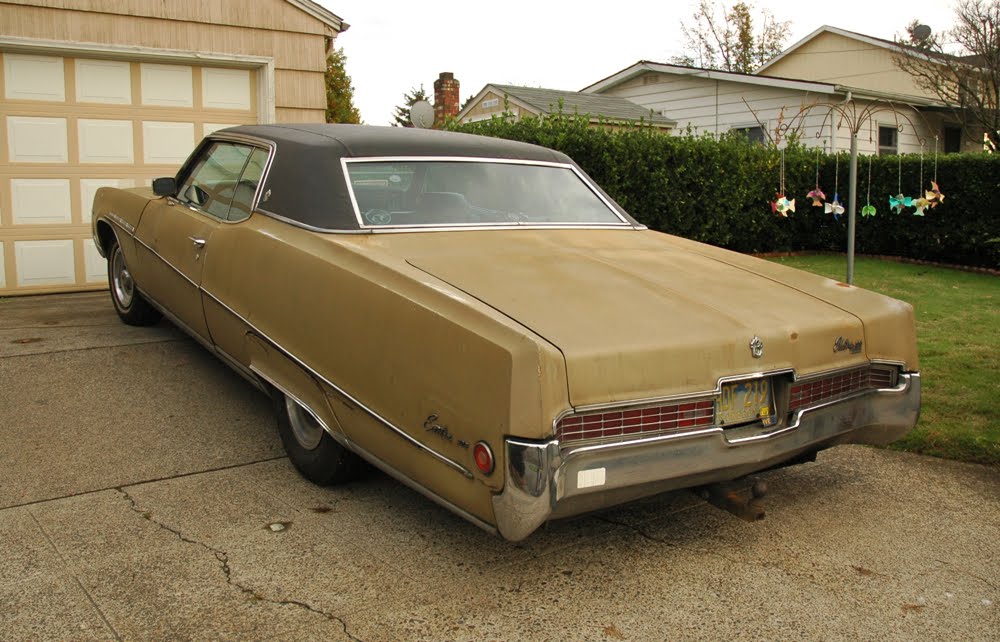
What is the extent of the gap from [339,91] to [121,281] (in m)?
17.7

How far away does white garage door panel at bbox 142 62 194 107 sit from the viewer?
8.77 meters

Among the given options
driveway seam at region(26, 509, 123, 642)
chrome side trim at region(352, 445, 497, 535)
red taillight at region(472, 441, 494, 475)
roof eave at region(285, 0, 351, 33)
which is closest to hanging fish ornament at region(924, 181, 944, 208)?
roof eave at region(285, 0, 351, 33)

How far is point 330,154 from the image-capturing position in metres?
4.36

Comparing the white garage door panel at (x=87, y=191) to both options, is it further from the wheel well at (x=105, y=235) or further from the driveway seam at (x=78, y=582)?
the driveway seam at (x=78, y=582)

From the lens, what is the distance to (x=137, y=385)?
534cm

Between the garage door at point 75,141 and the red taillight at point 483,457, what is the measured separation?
7012 millimetres

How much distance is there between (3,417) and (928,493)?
460 centimetres

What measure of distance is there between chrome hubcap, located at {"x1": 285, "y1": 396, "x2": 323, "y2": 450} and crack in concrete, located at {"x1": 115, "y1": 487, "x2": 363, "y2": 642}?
69 centimetres

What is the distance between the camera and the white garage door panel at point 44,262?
844 cm

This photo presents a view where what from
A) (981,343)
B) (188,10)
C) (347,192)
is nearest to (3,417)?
(347,192)

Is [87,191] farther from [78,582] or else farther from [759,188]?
[759,188]

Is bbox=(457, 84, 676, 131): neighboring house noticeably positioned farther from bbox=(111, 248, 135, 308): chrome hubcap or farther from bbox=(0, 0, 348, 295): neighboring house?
bbox=(111, 248, 135, 308): chrome hubcap

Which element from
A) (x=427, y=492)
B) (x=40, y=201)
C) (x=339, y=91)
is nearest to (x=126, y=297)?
(x=40, y=201)

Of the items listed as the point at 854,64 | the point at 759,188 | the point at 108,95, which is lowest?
the point at 759,188
